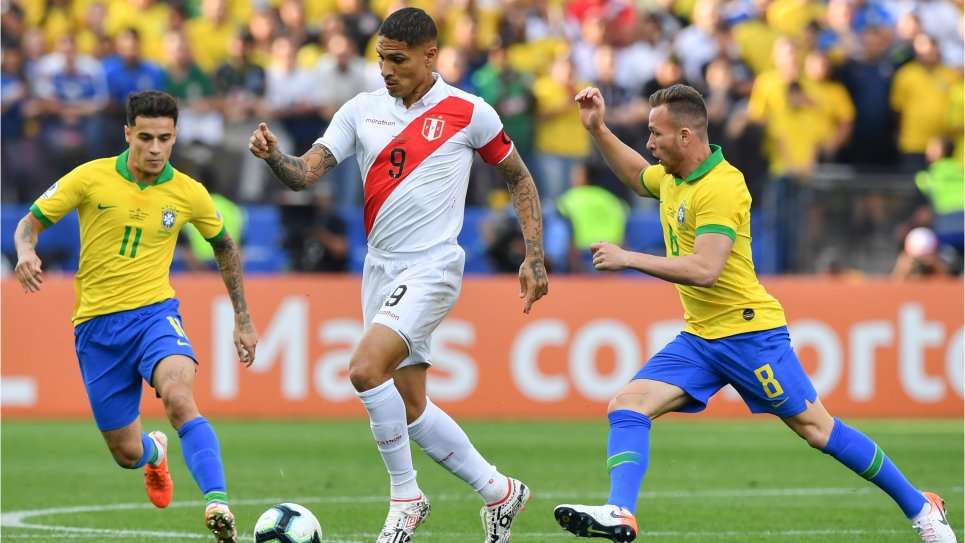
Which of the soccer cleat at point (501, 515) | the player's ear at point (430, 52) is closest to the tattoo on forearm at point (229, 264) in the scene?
the player's ear at point (430, 52)

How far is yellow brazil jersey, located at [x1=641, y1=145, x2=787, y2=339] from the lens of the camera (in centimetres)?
795

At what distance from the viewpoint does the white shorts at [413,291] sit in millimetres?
8172

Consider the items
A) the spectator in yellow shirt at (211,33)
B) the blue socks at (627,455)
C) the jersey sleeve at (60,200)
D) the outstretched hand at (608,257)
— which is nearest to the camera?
the outstretched hand at (608,257)

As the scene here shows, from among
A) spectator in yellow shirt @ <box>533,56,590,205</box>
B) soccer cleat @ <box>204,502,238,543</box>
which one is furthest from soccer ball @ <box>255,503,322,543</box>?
spectator in yellow shirt @ <box>533,56,590,205</box>

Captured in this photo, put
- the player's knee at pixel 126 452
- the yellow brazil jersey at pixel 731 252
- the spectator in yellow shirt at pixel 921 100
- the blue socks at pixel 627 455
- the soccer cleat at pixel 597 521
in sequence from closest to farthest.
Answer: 1. the soccer cleat at pixel 597 521
2. the blue socks at pixel 627 455
3. the yellow brazil jersey at pixel 731 252
4. the player's knee at pixel 126 452
5. the spectator in yellow shirt at pixel 921 100

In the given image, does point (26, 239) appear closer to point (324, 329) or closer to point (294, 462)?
point (294, 462)

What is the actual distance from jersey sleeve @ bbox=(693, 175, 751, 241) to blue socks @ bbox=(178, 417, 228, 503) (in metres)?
2.63

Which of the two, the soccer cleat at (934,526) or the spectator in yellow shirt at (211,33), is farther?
the spectator in yellow shirt at (211,33)

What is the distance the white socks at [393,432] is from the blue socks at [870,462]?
2.10 m

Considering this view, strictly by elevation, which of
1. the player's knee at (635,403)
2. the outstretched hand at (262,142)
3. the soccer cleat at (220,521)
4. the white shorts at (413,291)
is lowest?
the soccer cleat at (220,521)

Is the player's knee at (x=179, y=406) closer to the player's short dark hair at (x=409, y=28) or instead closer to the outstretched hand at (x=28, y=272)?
the outstretched hand at (x=28, y=272)

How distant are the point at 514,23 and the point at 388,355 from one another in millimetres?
12762

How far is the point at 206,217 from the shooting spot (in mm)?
9023

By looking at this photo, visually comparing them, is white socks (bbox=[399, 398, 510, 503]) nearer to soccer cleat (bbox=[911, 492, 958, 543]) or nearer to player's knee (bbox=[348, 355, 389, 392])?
player's knee (bbox=[348, 355, 389, 392])
